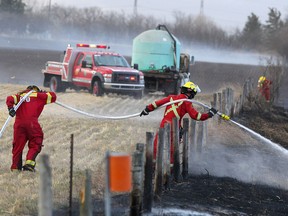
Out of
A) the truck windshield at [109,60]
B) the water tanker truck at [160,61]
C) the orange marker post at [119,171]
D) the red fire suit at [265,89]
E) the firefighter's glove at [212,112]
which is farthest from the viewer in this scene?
the red fire suit at [265,89]

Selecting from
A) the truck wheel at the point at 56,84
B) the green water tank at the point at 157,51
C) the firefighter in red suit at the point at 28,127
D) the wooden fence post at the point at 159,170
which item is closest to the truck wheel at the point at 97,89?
the truck wheel at the point at 56,84

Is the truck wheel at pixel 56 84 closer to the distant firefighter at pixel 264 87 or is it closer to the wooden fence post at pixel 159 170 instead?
the distant firefighter at pixel 264 87

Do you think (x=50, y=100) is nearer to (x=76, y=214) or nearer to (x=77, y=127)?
(x=76, y=214)

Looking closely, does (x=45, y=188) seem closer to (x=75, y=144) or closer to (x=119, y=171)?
(x=119, y=171)

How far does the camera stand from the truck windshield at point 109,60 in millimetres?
27344

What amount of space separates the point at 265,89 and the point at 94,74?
354 inches

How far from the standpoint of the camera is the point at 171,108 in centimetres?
1168

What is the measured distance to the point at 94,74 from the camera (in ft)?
87.5

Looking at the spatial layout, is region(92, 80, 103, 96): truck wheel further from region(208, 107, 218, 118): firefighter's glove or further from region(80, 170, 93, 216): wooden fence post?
region(80, 170, 93, 216): wooden fence post

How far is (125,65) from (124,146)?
14294mm

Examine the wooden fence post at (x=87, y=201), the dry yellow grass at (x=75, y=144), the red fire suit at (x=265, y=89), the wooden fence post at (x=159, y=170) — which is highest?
the wooden fence post at (x=87, y=201)

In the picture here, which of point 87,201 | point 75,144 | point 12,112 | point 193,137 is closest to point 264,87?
point 193,137

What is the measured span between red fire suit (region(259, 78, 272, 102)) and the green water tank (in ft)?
12.6

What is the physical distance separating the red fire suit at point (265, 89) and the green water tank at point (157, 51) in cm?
385
